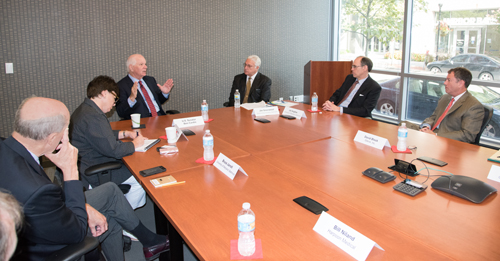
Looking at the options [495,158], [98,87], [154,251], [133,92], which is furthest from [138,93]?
[495,158]

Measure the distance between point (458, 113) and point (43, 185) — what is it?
131 inches

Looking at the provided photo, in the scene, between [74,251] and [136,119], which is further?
[136,119]

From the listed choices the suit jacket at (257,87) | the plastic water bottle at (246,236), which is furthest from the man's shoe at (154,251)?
the suit jacket at (257,87)

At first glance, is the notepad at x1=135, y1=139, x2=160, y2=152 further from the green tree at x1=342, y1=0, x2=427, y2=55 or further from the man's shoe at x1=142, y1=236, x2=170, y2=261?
the green tree at x1=342, y1=0, x2=427, y2=55

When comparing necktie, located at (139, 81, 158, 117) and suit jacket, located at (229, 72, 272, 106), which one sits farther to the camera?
suit jacket, located at (229, 72, 272, 106)

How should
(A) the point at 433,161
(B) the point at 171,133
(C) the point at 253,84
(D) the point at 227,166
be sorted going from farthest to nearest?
(C) the point at 253,84 → (B) the point at 171,133 → (A) the point at 433,161 → (D) the point at 227,166

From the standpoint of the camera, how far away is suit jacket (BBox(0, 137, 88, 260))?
1454 millimetres

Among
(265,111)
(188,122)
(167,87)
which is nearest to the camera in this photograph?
(188,122)

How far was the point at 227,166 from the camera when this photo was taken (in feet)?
7.06

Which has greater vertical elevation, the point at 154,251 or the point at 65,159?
the point at 65,159

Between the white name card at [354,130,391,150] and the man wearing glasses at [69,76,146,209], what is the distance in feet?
5.60

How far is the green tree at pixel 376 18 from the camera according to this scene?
5646 millimetres

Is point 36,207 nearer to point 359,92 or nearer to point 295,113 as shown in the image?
point 295,113

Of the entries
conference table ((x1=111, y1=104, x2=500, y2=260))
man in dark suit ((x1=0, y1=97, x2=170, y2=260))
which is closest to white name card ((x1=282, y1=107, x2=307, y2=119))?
conference table ((x1=111, y1=104, x2=500, y2=260))
